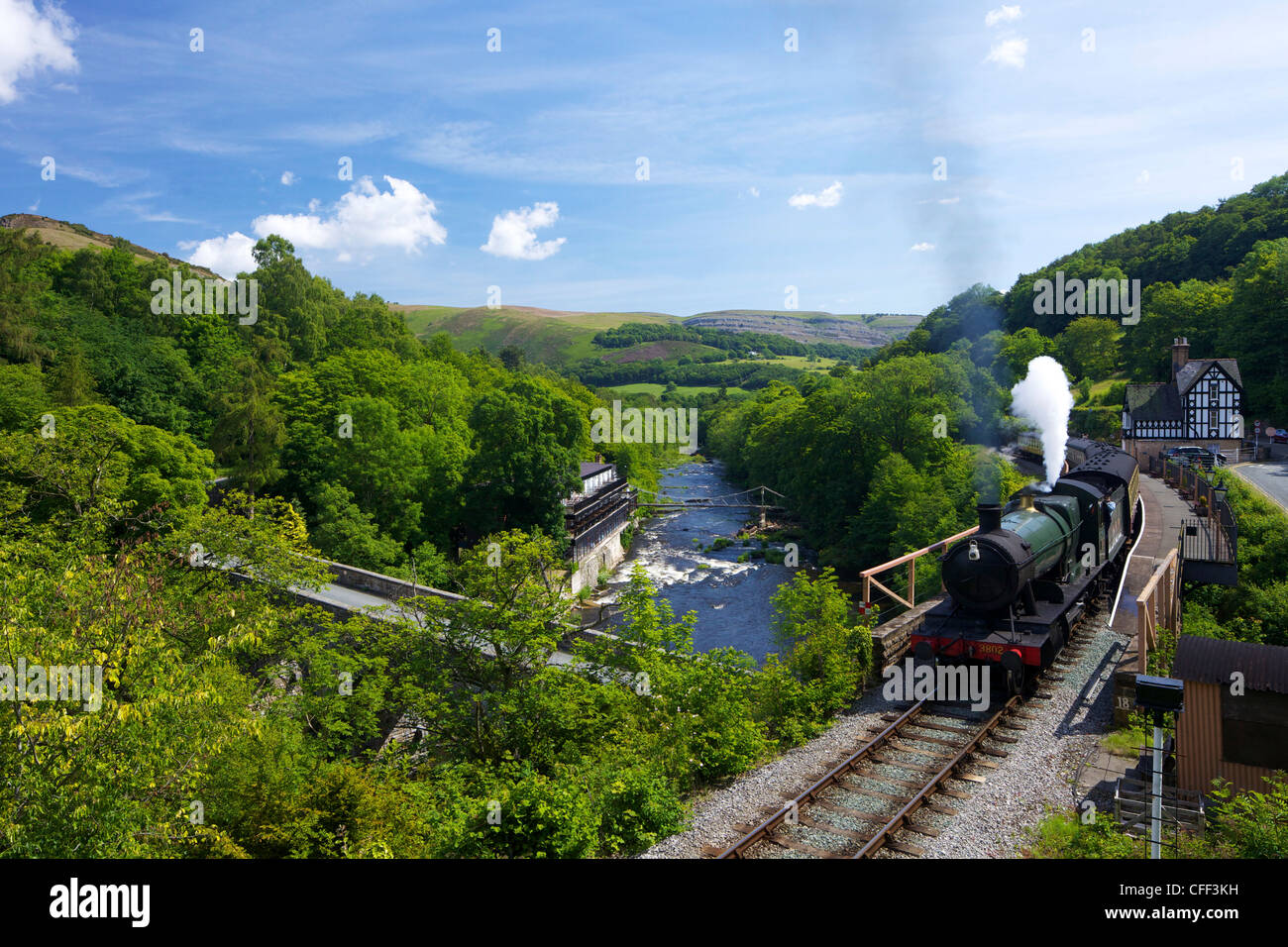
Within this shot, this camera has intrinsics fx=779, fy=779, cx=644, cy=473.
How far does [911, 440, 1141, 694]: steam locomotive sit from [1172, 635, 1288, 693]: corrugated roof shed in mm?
3335

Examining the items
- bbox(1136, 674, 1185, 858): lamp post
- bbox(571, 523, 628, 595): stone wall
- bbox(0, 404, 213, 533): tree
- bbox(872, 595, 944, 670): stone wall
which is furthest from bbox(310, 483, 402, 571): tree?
bbox(1136, 674, 1185, 858): lamp post

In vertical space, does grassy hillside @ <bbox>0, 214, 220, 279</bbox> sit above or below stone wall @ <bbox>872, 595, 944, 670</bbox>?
above

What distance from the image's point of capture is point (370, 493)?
4112cm

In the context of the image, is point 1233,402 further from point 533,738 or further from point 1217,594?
point 533,738

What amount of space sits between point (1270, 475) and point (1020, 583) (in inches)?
1418

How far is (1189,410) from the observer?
190 feet

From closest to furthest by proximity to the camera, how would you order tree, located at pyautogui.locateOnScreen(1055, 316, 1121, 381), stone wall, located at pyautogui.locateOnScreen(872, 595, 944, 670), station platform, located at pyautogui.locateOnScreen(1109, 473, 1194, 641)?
stone wall, located at pyautogui.locateOnScreen(872, 595, 944, 670), station platform, located at pyautogui.locateOnScreen(1109, 473, 1194, 641), tree, located at pyautogui.locateOnScreen(1055, 316, 1121, 381)

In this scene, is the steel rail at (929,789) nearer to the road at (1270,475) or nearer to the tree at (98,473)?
the tree at (98,473)

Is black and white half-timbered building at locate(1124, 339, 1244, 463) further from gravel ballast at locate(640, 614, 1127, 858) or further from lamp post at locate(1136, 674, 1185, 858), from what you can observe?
lamp post at locate(1136, 674, 1185, 858)

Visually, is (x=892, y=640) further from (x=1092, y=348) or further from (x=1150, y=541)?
(x=1092, y=348)

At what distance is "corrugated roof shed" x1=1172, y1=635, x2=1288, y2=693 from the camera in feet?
39.5
